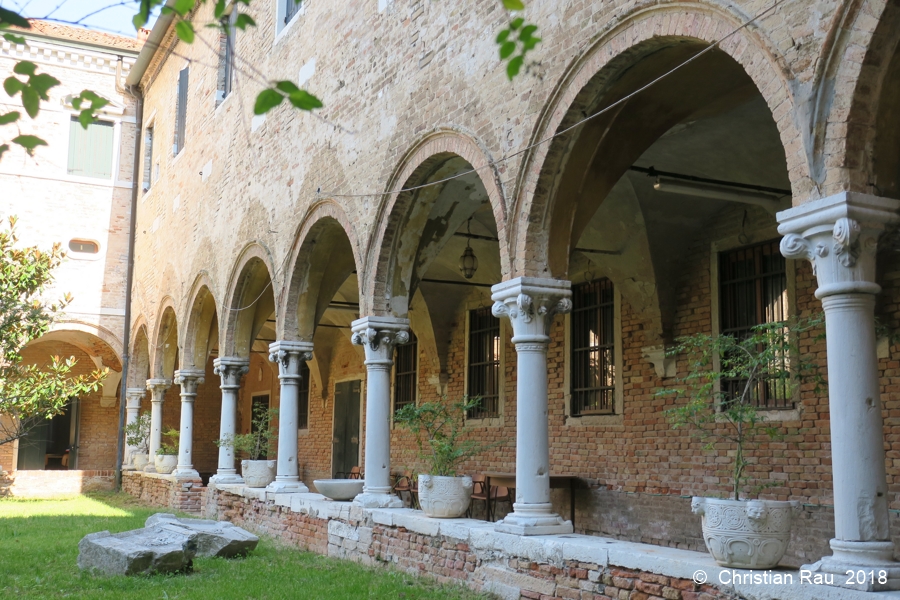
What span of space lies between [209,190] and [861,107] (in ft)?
40.2

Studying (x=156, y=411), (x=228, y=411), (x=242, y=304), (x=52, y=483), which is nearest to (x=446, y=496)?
(x=228, y=411)

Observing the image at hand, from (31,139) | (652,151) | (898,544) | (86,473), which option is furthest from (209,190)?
(31,139)

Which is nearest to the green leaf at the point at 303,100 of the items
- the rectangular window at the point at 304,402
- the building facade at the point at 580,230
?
the building facade at the point at 580,230

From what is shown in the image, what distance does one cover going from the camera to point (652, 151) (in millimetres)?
8320

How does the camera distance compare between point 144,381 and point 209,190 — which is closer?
point 209,190

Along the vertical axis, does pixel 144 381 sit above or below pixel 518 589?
above

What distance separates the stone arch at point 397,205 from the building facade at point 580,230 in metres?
0.03

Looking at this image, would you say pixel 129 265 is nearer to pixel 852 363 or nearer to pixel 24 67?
pixel 852 363

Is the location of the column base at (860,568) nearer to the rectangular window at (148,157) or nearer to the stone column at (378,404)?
the stone column at (378,404)

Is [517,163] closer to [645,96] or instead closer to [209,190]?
[645,96]

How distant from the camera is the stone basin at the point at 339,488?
9727 millimetres

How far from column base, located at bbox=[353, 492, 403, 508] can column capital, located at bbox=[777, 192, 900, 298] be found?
510 centimetres

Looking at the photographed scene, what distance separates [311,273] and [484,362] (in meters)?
2.89

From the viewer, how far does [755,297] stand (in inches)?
340
